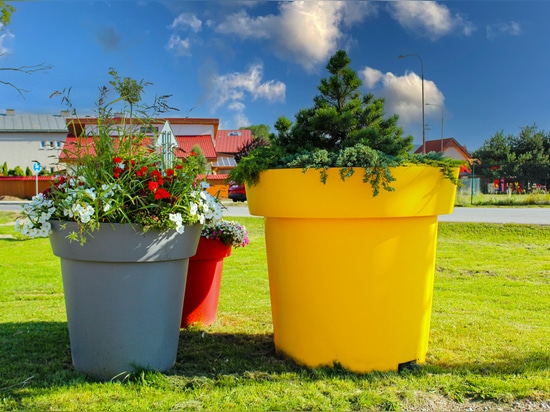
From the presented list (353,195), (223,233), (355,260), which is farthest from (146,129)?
(355,260)

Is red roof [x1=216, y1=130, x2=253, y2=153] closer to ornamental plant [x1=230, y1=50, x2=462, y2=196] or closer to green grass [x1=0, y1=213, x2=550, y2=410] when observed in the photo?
green grass [x1=0, y1=213, x2=550, y2=410]

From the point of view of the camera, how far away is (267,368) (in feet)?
9.42

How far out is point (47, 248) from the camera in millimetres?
9594

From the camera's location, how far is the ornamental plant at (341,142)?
8.59 ft

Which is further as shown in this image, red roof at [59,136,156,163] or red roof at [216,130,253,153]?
red roof at [216,130,253,153]

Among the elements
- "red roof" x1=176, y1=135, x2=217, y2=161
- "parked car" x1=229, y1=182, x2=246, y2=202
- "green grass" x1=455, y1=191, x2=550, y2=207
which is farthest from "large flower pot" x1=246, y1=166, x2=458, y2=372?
"red roof" x1=176, y1=135, x2=217, y2=161

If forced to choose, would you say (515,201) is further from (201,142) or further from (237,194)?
(201,142)

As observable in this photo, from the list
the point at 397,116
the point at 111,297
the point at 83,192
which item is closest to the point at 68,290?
the point at 111,297

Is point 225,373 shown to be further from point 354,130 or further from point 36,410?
point 354,130

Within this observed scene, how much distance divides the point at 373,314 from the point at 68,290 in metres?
1.76

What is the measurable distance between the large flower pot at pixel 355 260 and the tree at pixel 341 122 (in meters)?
0.43

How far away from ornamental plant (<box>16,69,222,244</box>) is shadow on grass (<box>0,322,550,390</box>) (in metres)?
0.83

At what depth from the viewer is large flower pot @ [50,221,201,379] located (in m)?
2.63

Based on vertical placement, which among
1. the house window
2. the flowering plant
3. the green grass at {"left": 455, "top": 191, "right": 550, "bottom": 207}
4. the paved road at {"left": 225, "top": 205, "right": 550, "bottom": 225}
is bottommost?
the paved road at {"left": 225, "top": 205, "right": 550, "bottom": 225}
